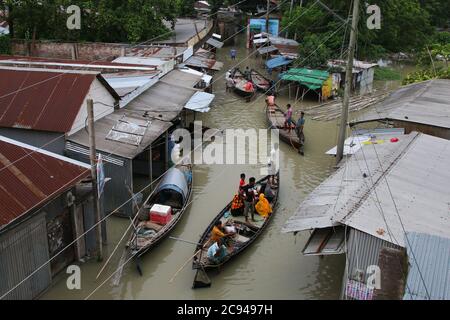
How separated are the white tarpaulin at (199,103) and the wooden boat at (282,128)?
12.5 feet

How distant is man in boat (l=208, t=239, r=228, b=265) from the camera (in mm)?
12406

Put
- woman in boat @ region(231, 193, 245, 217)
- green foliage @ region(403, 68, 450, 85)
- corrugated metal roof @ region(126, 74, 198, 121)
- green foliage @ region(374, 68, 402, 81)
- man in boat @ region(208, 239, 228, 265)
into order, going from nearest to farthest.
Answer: man in boat @ region(208, 239, 228, 265), woman in boat @ region(231, 193, 245, 217), corrugated metal roof @ region(126, 74, 198, 121), green foliage @ region(403, 68, 450, 85), green foliage @ region(374, 68, 402, 81)

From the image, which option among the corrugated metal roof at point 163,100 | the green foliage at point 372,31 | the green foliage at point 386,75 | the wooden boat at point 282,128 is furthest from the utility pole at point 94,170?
the green foliage at point 386,75

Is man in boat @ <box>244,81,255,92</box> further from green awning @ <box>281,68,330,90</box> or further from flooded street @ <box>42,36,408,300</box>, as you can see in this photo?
flooded street @ <box>42,36,408,300</box>

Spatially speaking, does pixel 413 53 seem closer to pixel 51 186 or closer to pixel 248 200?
pixel 248 200

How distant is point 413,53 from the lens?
140ft

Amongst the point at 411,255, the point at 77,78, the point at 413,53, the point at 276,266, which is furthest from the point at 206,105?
the point at 413,53

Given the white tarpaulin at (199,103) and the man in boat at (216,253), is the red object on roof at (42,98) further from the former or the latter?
the man in boat at (216,253)

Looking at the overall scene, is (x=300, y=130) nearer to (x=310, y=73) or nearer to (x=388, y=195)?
(x=310, y=73)

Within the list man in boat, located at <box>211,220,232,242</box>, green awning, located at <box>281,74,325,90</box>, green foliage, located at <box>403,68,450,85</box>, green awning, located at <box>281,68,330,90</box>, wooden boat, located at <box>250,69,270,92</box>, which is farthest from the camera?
wooden boat, located at <box>250,69,270,92</box>

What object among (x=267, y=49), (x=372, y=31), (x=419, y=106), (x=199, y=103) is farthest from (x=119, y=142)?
(x=372, y=31)

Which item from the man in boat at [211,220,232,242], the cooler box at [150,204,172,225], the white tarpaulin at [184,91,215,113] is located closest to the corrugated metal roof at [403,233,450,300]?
the man in boat at [211,220,232,242]

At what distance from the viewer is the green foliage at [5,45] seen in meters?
29.4

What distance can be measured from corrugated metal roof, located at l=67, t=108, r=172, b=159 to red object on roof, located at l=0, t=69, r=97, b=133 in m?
0.67
